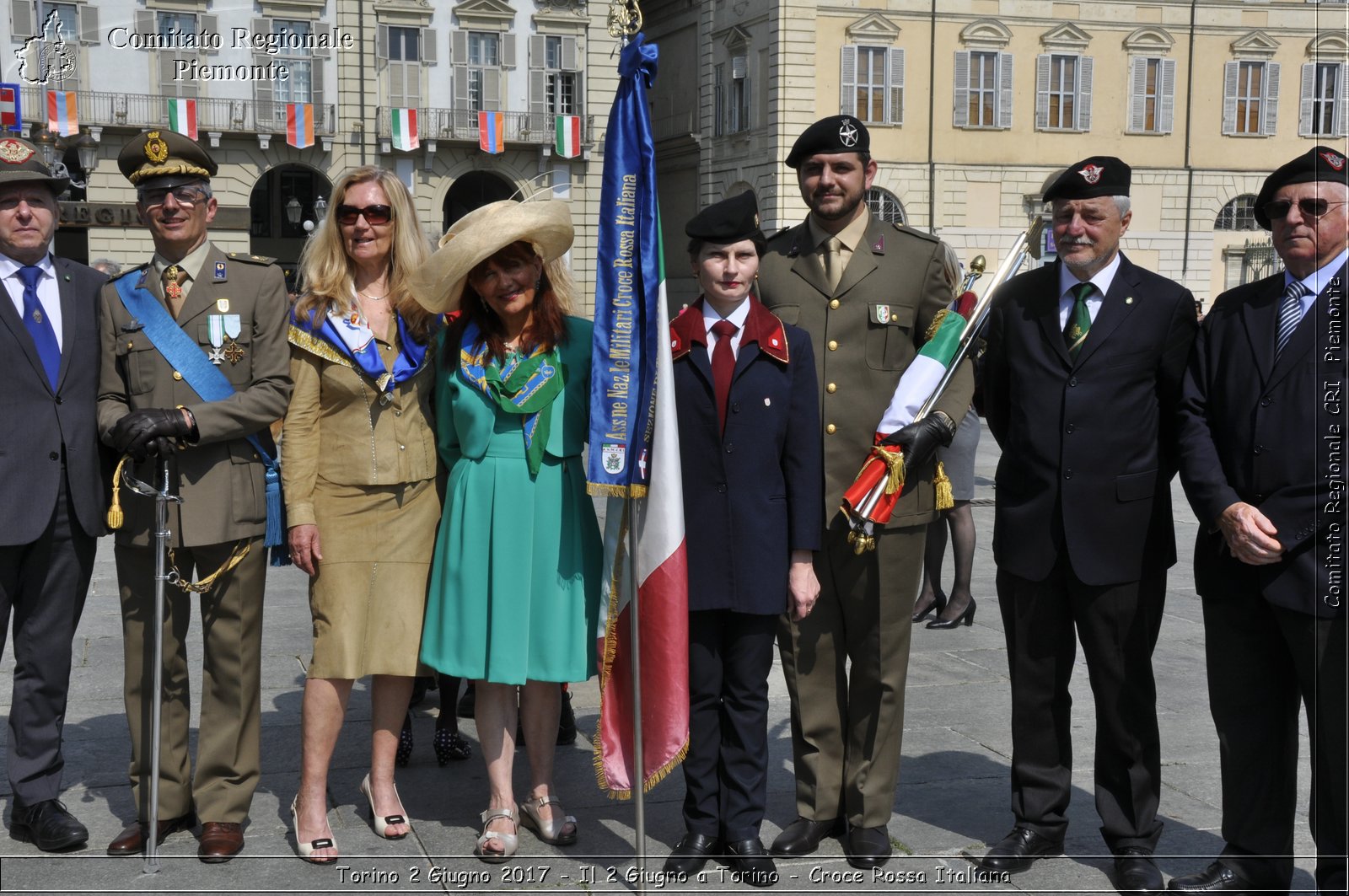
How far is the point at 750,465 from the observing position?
435cm

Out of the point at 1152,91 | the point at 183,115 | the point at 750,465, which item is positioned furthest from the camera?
the point at 1152,91

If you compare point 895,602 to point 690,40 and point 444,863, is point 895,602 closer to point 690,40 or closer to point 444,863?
point 444,863

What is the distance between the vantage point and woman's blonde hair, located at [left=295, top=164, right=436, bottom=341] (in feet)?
15.0

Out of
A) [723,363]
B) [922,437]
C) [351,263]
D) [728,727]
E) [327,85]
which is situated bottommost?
[728,727]

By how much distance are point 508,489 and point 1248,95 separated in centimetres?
3902

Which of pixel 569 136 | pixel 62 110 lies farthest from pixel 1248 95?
pixel 62 110

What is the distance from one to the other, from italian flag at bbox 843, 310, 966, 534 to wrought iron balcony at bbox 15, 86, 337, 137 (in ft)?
99.3

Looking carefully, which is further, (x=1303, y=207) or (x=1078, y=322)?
(x=1078, y=322)

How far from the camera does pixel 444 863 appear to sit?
4.42 meters

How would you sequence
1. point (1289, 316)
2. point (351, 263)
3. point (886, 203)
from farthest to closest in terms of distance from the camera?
point (886, 203), point (351, 263), point (1289, 316)

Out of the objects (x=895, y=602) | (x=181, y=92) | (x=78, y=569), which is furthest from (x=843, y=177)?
(x=181, y=92)

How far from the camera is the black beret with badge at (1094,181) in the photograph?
4250mm

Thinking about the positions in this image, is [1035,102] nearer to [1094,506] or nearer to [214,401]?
[1094,506]

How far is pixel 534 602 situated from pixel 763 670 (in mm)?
799
